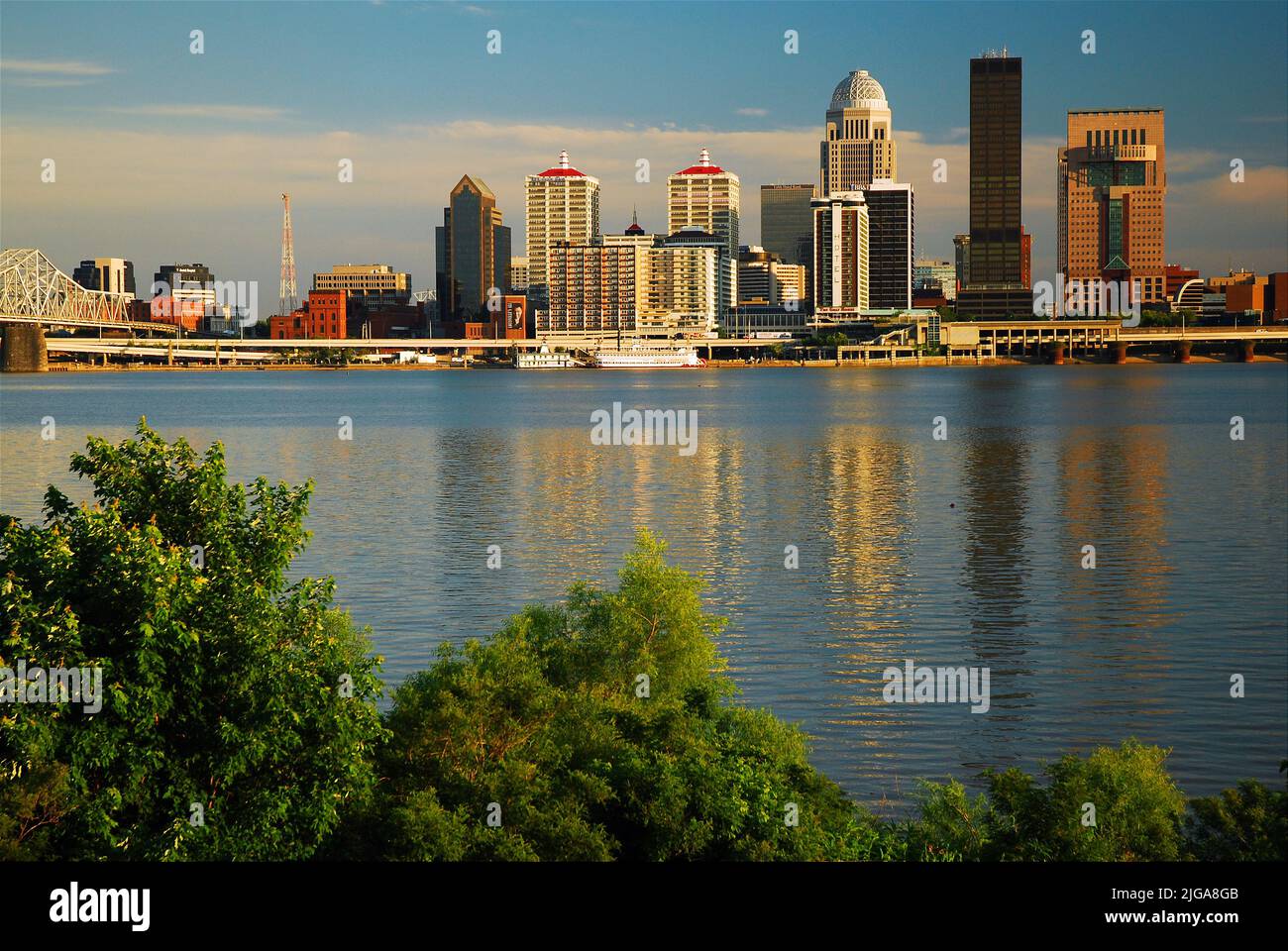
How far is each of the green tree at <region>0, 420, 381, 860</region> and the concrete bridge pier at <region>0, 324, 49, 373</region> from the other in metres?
Answer: 156

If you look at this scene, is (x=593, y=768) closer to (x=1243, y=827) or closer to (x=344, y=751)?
(x=344, y=751)

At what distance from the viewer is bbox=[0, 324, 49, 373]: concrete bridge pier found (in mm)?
154500

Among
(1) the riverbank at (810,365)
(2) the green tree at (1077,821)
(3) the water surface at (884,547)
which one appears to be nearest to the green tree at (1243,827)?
(2) the green tree at (1077,821)

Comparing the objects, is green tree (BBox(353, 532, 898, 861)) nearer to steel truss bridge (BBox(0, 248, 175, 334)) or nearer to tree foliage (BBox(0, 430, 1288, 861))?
tree foliage (BBox(0, 430, 1288, 861))

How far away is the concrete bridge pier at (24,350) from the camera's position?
154 m

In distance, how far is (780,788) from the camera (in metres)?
11.4

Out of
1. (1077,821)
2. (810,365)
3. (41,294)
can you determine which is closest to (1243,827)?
(1077,821)

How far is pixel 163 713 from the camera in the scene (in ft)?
29.7

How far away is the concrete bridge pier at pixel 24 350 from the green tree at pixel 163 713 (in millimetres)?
155539

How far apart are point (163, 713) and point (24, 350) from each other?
163387mm

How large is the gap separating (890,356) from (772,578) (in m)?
173

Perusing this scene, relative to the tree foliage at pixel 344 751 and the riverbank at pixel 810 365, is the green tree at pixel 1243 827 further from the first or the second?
the riverbank at pixel 810 365
